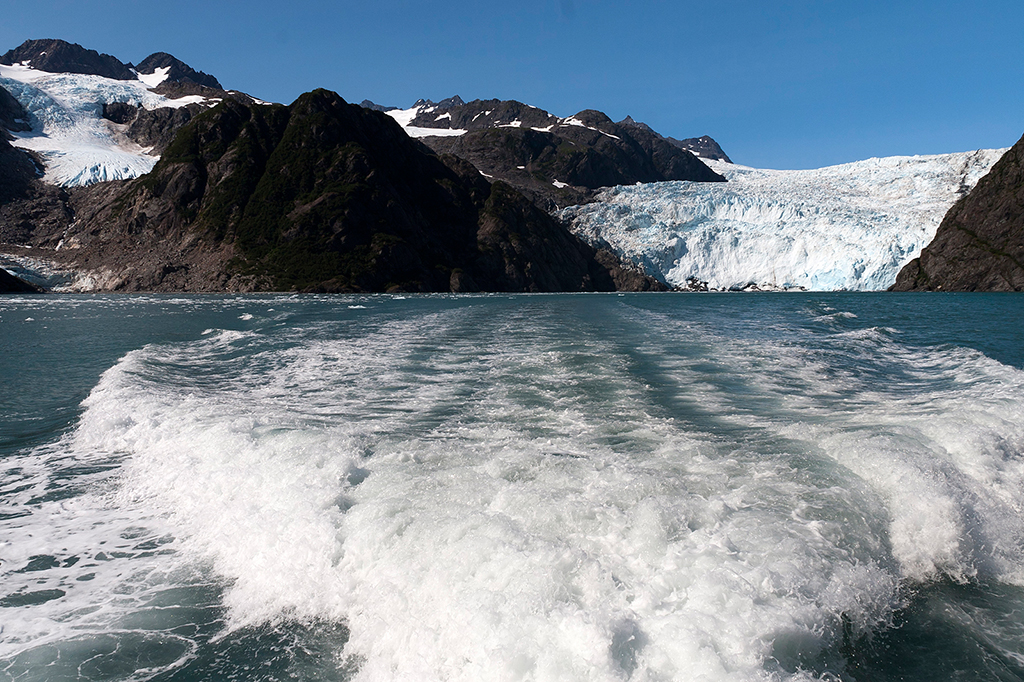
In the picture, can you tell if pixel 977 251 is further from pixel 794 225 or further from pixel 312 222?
pixel 312 222

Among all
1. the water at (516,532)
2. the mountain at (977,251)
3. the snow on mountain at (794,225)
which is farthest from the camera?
the snow on mountain at (794,225)

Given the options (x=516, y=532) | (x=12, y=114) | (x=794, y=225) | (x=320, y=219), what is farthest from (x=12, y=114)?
(x=516, y=532)

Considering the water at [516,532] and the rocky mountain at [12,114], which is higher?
the rocky mountain at [12,114]

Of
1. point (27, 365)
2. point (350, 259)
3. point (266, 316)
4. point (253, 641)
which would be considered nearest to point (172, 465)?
point (253, 641)

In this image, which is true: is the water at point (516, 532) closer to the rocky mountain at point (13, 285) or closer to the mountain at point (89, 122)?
the rocky mountain at point (13, 285)

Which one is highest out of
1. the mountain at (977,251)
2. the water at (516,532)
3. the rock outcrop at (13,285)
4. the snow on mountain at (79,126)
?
the snow on mountain at (79,126)

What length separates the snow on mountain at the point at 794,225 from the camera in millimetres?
73500

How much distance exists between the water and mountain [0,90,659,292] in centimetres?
7010

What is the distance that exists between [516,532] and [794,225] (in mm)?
86212

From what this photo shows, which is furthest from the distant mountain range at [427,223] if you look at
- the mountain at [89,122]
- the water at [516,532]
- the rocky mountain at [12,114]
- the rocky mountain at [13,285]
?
the water at [516,532]

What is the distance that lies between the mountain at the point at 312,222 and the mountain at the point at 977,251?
3606 centimetres

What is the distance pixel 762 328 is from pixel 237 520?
22885 millimetres

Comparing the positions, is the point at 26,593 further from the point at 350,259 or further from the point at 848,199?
the point at 848,199

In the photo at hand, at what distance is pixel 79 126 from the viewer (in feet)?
465
